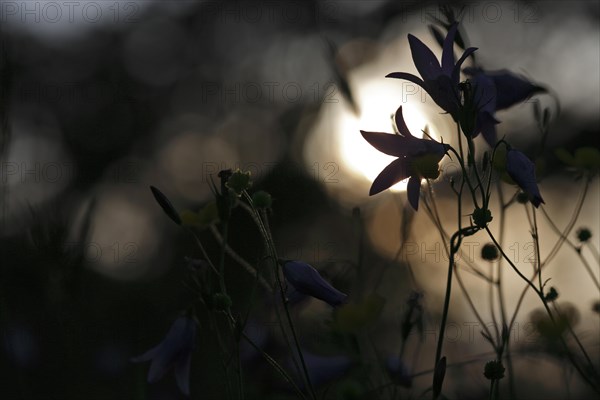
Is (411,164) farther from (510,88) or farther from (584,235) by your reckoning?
(584,235)

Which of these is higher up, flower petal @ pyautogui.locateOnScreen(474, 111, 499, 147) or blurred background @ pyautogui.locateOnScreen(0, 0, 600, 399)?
flower petal @ pyautogui.locateOnScreen(474, 111, 499, 147)

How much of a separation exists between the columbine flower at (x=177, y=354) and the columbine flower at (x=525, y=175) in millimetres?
560

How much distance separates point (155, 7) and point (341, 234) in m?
6.40

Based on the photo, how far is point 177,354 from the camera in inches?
59.6

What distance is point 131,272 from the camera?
1076cm

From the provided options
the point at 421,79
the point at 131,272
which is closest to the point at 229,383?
the point at 421,79

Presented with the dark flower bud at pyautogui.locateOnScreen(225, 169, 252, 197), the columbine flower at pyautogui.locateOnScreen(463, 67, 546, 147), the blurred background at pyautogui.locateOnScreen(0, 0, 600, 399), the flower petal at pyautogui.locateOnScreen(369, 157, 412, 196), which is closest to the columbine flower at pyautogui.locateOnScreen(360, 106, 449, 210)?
the flower petal at pyautogui.locateOnScreen(369, 157, 412, 196)

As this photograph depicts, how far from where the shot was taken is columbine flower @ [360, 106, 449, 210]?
1.40m

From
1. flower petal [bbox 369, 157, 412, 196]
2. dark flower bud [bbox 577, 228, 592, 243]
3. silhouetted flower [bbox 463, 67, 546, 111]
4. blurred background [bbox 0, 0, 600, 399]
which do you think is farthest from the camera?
blurred background [bbox 0, 0, 600, 399]

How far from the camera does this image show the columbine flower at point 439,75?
4.58 feet

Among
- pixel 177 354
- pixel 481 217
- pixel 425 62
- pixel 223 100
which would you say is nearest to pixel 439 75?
pixel 425 62

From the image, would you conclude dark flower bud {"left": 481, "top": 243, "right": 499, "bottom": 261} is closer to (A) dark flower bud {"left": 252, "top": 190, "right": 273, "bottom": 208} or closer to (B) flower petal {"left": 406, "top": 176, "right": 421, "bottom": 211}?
(B) flower petal {"left": 406, "top": 176, "right": 421, "bottom": 211}

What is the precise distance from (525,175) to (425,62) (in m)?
0.25

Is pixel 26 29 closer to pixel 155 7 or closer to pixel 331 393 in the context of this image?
pixel 155 7
